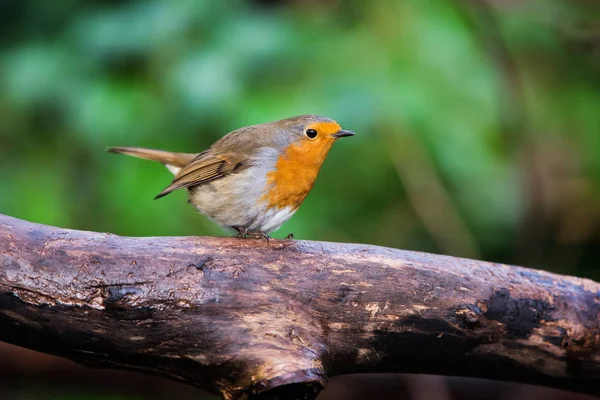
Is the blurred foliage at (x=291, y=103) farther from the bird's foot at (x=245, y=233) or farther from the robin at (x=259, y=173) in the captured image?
the bird's foot at (x=245, y=233)

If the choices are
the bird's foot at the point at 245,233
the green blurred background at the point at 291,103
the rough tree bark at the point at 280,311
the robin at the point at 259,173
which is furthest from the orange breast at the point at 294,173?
the green blurred background at the point at 291,103

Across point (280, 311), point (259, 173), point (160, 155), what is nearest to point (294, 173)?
point (259, 173)

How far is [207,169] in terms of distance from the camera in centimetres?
364

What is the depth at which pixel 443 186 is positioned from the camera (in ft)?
15.9

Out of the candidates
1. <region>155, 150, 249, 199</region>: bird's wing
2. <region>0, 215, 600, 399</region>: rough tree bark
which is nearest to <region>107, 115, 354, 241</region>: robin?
<region>155, 150, 249, 199</region>: bird's wing

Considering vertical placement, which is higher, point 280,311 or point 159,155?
point 159,155

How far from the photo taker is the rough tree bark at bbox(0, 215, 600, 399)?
2.44m

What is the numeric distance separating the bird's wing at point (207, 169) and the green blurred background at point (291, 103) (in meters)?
0.53

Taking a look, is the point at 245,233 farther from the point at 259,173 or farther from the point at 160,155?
the point at 160,155

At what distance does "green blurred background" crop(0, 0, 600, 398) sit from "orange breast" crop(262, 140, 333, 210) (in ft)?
2.06

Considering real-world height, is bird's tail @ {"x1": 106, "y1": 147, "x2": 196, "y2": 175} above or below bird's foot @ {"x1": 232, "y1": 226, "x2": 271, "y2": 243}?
above

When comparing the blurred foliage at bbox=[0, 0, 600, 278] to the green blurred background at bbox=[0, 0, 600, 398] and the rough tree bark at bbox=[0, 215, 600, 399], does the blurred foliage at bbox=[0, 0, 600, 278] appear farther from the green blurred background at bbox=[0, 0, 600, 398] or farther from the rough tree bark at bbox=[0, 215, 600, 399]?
the rough tree bark at bbox=[0, 215, 600, 399]

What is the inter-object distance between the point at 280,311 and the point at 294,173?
3.31 ft

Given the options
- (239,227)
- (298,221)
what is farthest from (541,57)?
(239,227)
